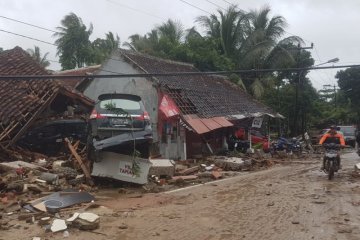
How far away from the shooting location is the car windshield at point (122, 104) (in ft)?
37.9

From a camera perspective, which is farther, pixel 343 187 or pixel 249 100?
pixel 249 100

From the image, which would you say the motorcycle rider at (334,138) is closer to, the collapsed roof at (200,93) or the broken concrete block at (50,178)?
the broken concrete block at (50,178)

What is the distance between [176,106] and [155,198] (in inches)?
426

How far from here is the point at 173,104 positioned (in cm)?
2038

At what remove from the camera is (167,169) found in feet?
42.9

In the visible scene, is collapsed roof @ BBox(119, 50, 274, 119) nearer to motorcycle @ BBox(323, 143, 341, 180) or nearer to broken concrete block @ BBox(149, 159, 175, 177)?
Answer: broken concrete block @ BBox(149, 159, 175, 177)

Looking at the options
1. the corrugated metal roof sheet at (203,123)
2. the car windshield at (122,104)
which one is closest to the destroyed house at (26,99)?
the car windshield at (122,104)

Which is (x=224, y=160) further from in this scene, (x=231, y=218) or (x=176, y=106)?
(x=231, y=218)

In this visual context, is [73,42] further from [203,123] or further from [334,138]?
[334,138]

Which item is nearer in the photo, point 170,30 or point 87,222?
point 87,222

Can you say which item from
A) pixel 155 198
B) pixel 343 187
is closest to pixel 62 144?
pixel 155 198

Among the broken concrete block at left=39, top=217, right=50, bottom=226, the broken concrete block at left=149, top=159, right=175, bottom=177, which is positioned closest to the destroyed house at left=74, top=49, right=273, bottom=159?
the broken concrete block at left=149, top=159, right=175, bottom=177

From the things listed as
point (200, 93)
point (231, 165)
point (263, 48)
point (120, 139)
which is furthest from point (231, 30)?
point (120, 139)

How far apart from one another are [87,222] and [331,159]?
28.5 ft
